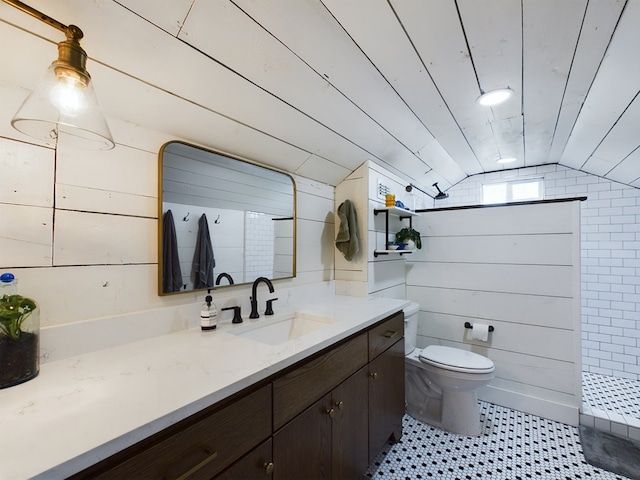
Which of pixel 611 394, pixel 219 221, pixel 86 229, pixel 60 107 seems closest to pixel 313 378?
pixel 219 221

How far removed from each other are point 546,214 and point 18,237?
292cm

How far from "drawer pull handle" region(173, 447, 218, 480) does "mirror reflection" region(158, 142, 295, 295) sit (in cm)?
66

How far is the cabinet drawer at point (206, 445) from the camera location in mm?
600

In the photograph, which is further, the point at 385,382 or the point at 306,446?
the point at 385,382

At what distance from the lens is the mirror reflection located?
1221mm

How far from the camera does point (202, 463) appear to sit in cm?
69

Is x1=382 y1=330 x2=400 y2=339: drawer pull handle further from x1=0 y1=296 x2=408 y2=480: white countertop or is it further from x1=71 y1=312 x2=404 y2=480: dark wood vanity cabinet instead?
x1=0 y1=296 x2=408 y2=480: white countertop

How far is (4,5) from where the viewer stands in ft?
2.32

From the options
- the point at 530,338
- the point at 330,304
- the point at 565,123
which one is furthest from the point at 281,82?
the point at 530,338

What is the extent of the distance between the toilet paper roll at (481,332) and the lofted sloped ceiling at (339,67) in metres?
1.56

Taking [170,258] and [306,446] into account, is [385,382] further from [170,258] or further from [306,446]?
[170,258]

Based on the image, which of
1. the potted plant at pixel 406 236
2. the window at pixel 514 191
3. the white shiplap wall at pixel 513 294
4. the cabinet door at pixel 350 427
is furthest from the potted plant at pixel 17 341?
the window at pixel 514 191

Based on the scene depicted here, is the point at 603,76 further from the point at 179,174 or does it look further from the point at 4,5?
the point at 4,5

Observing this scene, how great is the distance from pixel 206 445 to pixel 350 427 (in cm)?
77
